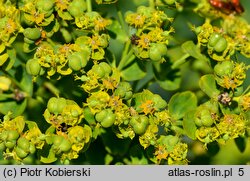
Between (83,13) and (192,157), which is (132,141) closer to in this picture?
(192,157)

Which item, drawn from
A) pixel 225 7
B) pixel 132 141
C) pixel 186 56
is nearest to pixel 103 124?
pixel 132 141

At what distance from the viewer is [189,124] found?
12.3ft

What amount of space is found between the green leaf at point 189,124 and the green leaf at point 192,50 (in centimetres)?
36

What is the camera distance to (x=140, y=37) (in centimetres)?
385

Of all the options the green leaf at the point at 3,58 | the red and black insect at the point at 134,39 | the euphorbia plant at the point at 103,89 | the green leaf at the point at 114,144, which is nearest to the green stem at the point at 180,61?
the euphorbia plant at the point at 103,89

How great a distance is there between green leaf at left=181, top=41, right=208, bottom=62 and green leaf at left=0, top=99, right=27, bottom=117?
104 centimetres

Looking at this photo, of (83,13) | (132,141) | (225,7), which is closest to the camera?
(83,13)

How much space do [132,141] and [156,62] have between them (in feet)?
1.71

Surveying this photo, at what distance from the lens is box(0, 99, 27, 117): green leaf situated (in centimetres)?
393

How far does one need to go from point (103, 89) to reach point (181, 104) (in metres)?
0.58

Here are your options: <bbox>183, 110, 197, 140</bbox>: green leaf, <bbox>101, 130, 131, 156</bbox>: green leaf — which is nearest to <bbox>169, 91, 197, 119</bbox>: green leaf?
<bbox>183, 110, 197, 140</bbox>: green leaf

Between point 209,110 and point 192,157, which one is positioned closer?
point 209,110

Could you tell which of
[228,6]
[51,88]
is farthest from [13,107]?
[228,6]

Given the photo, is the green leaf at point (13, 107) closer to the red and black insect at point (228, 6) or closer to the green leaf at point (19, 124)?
the green leaf at point (19, 124)
